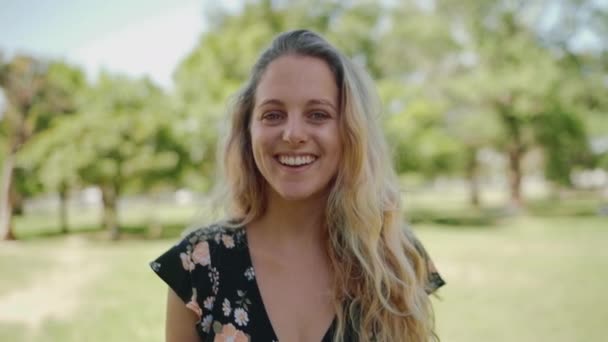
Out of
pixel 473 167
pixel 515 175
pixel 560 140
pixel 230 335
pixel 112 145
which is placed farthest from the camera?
pixel 473 167

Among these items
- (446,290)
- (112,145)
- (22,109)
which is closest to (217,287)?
(446,290)

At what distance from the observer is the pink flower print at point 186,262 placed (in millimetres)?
1263

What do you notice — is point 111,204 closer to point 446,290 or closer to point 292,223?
point 446,290

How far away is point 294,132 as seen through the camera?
1227mm

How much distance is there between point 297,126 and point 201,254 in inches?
16.2

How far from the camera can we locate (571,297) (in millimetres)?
6434

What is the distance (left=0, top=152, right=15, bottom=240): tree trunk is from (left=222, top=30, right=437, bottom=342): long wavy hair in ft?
41.9

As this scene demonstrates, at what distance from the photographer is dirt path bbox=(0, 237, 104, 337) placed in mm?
5834

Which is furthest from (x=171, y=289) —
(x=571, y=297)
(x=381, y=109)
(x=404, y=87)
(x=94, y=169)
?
(x=404, y=87)

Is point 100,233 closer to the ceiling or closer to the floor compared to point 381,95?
closer to the floor

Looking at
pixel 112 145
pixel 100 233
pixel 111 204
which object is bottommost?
pixel 100 233

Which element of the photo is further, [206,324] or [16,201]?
[16,201]

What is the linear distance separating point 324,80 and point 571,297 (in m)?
6.39

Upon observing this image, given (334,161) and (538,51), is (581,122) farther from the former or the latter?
(334,161)
